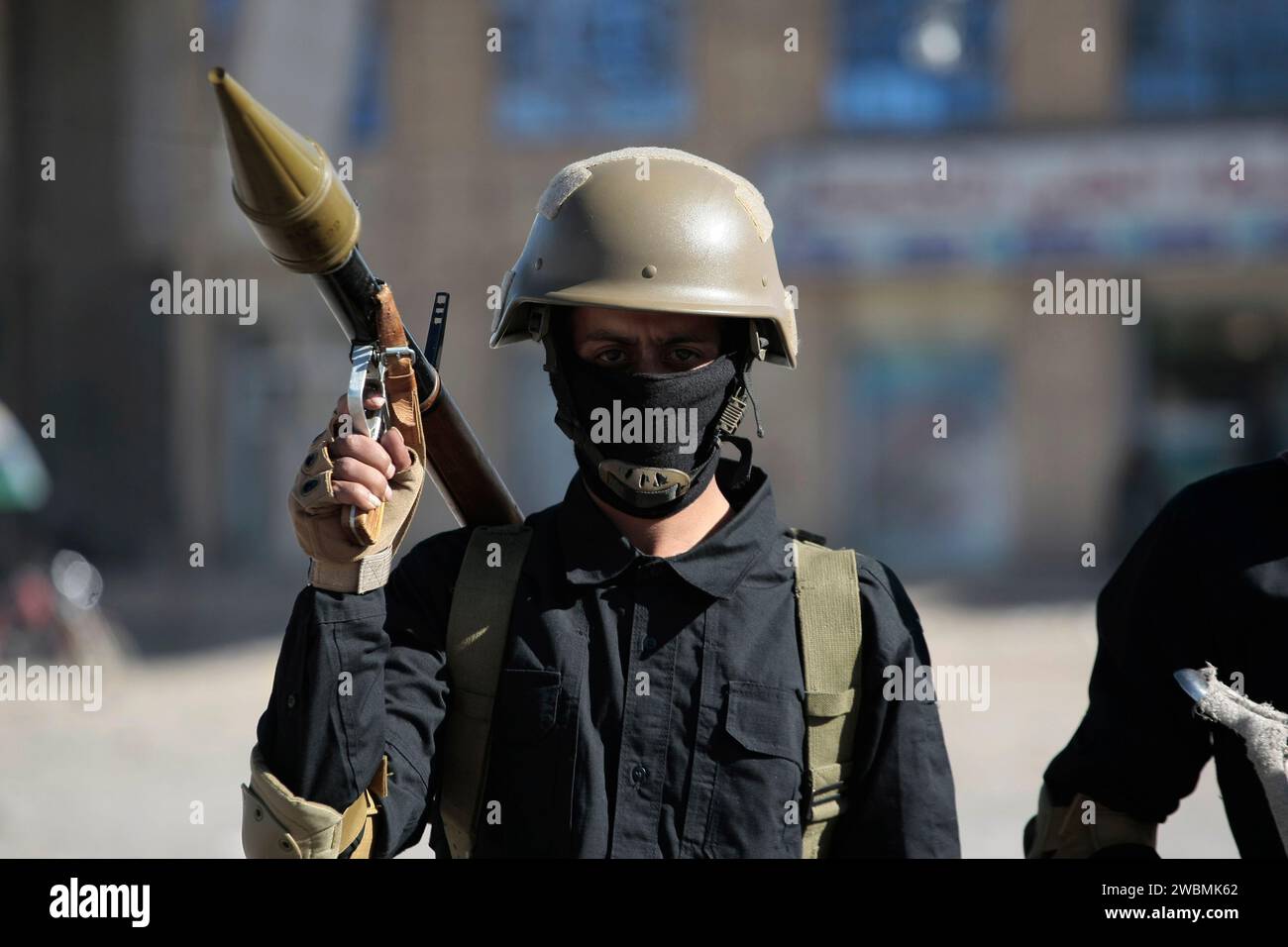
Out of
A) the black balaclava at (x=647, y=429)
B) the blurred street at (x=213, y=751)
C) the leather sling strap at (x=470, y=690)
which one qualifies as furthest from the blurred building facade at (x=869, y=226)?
the leather sling strap at (x=470, y=690)

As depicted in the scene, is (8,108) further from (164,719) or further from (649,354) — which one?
(649,354)

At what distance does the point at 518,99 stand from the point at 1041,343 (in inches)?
236

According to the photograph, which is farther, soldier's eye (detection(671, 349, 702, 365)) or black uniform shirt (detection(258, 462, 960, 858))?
soldier's eye (detection(671, 349, 702, 365))

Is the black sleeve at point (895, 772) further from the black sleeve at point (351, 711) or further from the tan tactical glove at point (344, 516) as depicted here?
the tan tactical glove at point (344, 516)

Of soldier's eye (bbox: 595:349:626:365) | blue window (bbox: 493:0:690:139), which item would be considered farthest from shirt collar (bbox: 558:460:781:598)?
blue window (bbox: 493:0:690:139)

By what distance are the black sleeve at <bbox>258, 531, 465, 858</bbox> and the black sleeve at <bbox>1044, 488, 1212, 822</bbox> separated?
1144 millimetres

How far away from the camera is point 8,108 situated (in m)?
16.7

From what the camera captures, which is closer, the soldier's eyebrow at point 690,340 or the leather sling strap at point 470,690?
the leather sling strap at point 470,690

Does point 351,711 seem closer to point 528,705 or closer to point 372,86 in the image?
point 528,705

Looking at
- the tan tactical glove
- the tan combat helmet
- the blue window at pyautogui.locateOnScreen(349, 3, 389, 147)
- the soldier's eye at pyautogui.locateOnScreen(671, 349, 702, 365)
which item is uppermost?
the blue window at pyautogui.locateOnScreen(349, 3, 389, 147)

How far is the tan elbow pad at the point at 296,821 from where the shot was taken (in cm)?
207

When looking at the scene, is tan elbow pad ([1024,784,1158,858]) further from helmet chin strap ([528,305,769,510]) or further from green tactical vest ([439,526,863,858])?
helmet chin strap ([528,305,769,510])

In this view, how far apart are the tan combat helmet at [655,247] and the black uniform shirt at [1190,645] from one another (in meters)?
0.77

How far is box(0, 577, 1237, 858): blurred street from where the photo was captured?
6.39 metres
